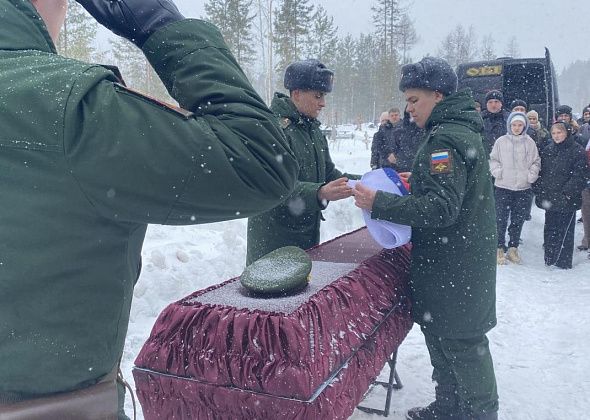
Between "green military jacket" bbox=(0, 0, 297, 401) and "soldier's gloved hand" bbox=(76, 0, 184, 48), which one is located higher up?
"soldier's gloved hand" bbox=(76, 0, 184, 48)

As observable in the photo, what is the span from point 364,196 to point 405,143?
5660mm

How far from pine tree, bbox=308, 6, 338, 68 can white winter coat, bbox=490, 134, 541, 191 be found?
106ft

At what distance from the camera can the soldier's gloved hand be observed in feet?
3.07

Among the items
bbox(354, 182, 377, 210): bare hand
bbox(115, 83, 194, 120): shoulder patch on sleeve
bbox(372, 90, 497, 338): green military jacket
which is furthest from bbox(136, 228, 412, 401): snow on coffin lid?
bbox(115, 83, 194, 120): shoulder patch on sleeve

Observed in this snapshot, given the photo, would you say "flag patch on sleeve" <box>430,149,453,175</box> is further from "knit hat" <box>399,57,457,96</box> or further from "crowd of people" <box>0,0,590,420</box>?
"crowd of people" <box>0,0,590,420</box>

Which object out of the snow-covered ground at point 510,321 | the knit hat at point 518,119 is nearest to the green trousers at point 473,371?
the snow-covered ground at point 510,321

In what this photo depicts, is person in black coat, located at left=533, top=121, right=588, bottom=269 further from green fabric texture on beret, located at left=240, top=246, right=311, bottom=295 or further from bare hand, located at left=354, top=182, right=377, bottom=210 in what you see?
green fabric texture on beret, located at left=240, top=246, right=311, bottom=295

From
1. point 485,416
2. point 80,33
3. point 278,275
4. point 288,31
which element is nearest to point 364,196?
point 278,275

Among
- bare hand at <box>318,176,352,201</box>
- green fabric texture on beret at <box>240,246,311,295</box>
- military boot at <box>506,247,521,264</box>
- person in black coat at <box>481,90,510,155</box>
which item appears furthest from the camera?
person in black coat at <box>481,90,510,155</box>

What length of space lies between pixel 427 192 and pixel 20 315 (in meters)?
2.11

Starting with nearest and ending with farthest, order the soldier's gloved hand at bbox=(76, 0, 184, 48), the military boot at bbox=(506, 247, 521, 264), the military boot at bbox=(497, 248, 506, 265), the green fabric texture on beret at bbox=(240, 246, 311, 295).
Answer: the soldier's gloved hand at bbox=(76, 0, 184, 48) → the green fabric texture on beret at bbox=(240, 246, 311, 295) → the military boot at bbox=(497, 248, 506, 265) → the military boot at bbox=(506, 247, 521, 264)

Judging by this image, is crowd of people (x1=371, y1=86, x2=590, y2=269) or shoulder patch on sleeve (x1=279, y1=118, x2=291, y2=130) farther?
crowd of people (x1=371, y1=86, x2=590, y2=269)

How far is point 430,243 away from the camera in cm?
278

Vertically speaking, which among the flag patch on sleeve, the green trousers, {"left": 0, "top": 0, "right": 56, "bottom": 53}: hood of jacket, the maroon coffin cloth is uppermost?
{"left": 0, "top": 0, "right": 56, "bottom": 53}: hood of jacket
